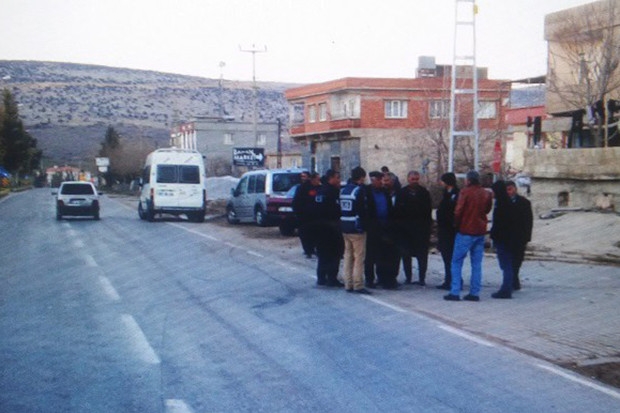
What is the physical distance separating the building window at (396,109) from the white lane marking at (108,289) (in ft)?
129

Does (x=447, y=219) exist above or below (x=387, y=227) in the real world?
above

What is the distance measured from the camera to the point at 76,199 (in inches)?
1399

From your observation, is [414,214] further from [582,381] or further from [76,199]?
[76,199]

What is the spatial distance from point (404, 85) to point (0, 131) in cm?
4278

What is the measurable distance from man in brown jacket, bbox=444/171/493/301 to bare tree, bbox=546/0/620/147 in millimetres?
14133

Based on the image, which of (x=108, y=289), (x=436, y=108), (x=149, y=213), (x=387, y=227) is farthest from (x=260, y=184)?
(x=436, y=108)

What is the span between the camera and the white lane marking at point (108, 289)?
1302 cm

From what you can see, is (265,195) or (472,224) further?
(265,195)

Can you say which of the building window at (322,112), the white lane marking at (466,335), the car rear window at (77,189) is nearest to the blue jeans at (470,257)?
the white lane marking at (466,335)

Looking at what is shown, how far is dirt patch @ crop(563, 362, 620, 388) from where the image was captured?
7.79 meters

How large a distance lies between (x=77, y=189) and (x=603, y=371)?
30.3 metres

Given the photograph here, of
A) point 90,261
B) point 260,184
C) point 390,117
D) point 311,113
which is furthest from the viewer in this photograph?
point 311,113

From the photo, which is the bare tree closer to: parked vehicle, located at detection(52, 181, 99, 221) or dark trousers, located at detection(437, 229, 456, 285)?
dark trousers, located at detection(437, 229, 456, 285)

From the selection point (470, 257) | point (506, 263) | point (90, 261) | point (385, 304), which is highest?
point (470, 257)
